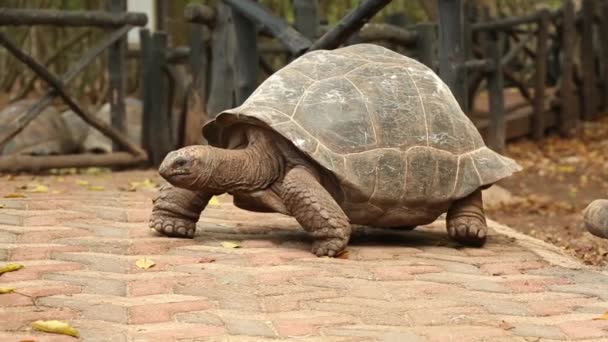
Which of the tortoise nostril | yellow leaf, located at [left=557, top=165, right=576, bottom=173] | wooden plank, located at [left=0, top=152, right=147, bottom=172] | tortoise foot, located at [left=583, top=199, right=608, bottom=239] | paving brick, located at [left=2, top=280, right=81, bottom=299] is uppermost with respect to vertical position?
the tortoise nostril

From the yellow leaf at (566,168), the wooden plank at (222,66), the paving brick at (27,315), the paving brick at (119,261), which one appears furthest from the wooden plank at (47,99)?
the paving brick at (27,315)

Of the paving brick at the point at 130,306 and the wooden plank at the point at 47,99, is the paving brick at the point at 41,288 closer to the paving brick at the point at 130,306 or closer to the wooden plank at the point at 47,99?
the paving brick at the point at 130,306

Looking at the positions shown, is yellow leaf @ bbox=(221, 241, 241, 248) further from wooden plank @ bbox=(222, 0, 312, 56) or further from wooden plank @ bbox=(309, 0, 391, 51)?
wooden plank @ bbox=(222, 0, 312, 56)

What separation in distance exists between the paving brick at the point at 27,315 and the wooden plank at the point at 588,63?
12.5 metres

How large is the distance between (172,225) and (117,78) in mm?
4850

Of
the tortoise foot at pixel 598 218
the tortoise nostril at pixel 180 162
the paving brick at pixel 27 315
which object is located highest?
the tortoise nostril at pixel 180 162

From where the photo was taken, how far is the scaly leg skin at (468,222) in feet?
17.9

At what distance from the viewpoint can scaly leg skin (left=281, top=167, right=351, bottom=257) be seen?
4992 millimetres

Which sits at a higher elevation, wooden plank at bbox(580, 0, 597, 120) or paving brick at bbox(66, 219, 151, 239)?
paving brick at bbox(66, 219, 151, 239)

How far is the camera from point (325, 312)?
3.95 m

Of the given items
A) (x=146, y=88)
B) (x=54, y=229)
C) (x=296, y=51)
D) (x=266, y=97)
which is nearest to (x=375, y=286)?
(x=266, y=97)

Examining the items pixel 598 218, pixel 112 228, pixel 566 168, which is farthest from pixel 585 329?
pixel 566 168

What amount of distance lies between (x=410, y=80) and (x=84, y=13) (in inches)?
179

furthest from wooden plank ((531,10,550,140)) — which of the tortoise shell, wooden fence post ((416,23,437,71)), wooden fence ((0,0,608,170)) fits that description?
the tortoise shell
